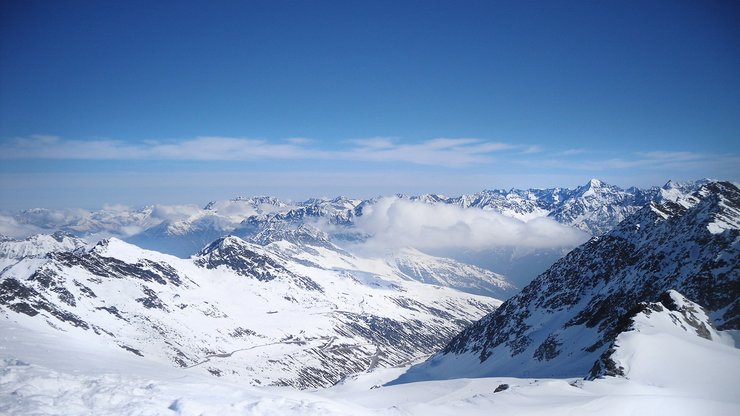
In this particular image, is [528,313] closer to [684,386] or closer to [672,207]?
[672,207]

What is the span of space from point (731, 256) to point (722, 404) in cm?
9816

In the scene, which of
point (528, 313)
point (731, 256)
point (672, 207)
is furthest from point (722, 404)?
point (672, 207)

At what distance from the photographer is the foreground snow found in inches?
1003

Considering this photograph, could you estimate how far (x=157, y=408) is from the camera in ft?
82.4

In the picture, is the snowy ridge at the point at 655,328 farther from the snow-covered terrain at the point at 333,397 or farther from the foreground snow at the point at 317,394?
the foreground snow at the point at 317,394

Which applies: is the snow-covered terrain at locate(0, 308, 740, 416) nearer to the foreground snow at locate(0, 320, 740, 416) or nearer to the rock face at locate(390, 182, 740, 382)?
the foreground snow at locate(0, 320, 740, 416)

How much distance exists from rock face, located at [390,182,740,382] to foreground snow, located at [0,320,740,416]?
113 ft

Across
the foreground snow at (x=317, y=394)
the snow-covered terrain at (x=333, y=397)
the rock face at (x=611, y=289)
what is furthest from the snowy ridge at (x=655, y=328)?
the rock face at (x=611, y=289)

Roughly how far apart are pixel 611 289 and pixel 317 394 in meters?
139

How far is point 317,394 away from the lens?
154ft

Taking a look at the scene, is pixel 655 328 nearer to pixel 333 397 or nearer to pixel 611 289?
pixel 333 397

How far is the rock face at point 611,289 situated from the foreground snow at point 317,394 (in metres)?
34.4

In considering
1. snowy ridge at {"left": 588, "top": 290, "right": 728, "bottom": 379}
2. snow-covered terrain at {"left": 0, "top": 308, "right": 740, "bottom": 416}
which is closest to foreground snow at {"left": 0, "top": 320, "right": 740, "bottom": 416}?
snow-covered terrain at {"left": 0, "top": 308, "right": 740, "bottom": 416}

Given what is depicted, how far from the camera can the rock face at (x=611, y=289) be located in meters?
112
